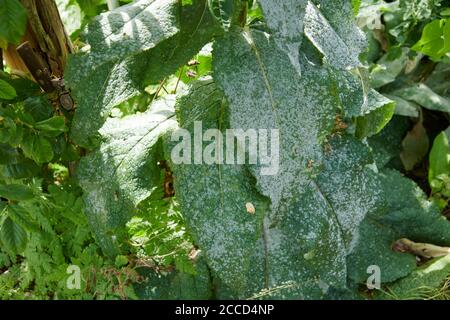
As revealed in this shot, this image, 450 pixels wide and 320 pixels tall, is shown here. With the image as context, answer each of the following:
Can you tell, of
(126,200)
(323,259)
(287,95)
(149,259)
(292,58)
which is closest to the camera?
(292,58)

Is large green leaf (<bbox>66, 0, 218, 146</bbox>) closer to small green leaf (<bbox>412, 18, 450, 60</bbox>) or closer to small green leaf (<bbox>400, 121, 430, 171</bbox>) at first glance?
small green leaf (<bbox>412, 18, 450, 60</bbox>)

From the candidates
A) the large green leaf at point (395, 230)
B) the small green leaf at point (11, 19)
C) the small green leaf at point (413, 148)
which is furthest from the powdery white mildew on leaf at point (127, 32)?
the small green leaf at point (413, 148)

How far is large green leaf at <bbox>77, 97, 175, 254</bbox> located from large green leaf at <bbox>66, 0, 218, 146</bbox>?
85 mm

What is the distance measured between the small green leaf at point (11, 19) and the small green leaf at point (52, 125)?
6.8 inches

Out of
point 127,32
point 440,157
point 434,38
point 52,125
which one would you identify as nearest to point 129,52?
point 127,32

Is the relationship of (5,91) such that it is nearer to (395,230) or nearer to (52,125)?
(52,125)

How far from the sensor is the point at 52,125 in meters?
1.16

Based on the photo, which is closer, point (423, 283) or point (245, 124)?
point (245, 124)

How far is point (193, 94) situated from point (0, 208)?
46cm

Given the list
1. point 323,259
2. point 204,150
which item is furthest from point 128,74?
point 323,259

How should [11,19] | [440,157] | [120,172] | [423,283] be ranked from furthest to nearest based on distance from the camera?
[440,157]
[423,283]
[120,172]
[11,19]

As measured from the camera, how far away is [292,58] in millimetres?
1032

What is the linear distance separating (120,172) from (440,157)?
103cm
